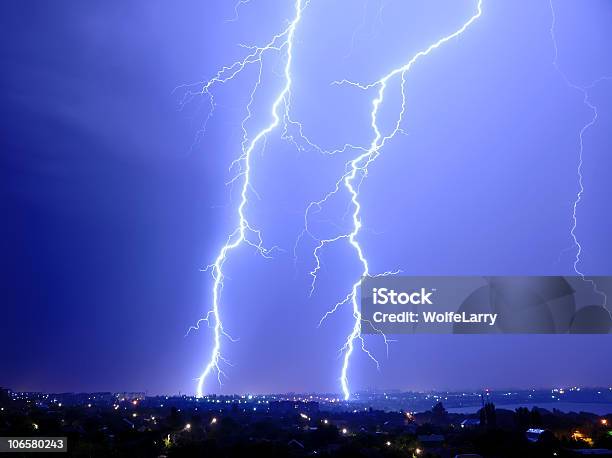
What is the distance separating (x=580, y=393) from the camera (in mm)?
91125

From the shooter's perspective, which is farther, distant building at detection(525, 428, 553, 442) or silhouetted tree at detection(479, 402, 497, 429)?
silhouetted tree at detection(479, 402, 497, 429)

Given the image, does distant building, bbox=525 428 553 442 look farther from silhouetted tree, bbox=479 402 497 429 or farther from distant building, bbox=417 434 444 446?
silhouetted tree, bbox=479 402 497 429

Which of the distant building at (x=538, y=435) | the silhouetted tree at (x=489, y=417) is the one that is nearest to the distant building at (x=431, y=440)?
the distant building at (x=538, y=435)

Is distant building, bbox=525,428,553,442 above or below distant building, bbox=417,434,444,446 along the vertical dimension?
above

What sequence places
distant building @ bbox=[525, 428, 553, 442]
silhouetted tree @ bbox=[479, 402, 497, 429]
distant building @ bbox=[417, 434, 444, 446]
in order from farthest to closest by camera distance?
silhouetted tree @ bbox=[479, 402, 497, 429], distant building @ bbox=[417, 434, 444, 446], distant building @ bbox=[525, 428, 553, 442]

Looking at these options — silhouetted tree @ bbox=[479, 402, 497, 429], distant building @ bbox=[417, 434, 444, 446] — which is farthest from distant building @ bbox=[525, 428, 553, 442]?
silhouetted tree @ bbox=[479, 402, 497, 429]

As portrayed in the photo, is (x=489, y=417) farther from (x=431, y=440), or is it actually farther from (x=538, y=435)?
(x=538, y=435)

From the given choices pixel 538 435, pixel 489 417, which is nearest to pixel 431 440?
pixel 538 435

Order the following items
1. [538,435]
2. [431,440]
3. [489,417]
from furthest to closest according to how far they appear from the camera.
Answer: [489,417]
[431,440]
[538,435]

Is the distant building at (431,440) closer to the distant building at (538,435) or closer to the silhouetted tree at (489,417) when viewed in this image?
the distant building at (538,435)

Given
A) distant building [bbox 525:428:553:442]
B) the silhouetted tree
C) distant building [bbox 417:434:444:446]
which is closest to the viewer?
distant building [bbox 525:428:553:442]

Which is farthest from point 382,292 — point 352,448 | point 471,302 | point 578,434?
point 578,434

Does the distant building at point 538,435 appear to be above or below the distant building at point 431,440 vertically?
above

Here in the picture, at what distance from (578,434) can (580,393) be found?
274 ft
